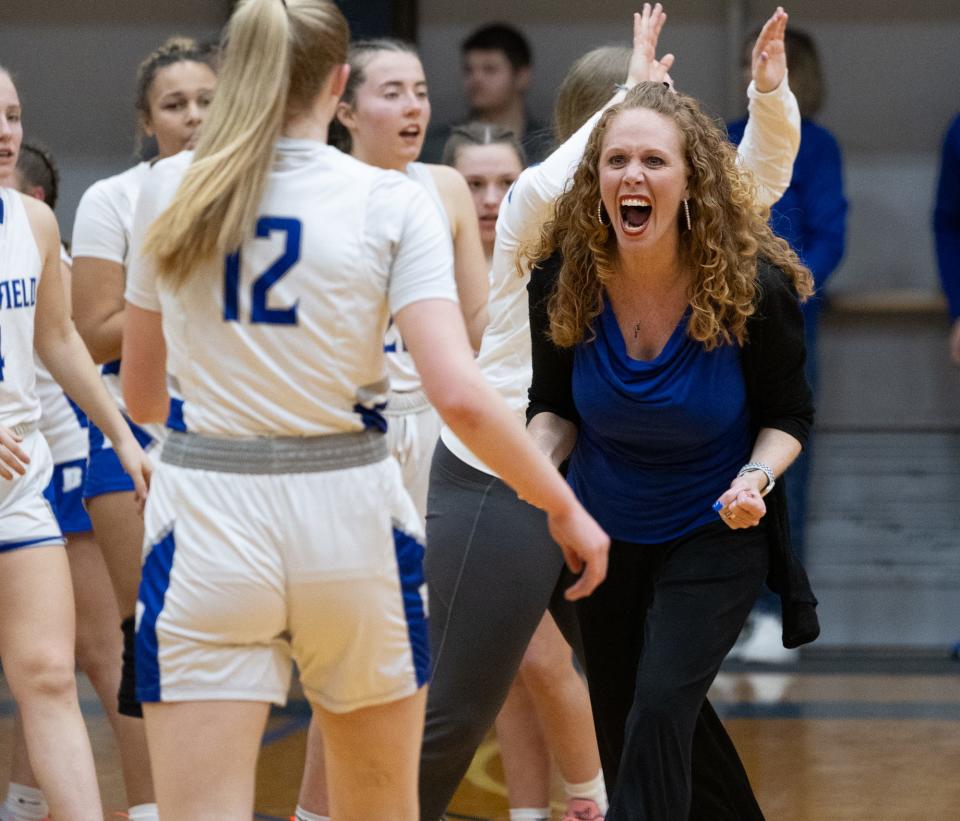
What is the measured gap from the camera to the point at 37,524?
148 inches

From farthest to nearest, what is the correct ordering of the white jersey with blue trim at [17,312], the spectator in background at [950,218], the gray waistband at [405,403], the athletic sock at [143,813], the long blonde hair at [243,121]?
the spectator in background at [950,218]
the gray waistband at [405,403]
the athletic sock at [143,813]
the white jersey with blue trim at [17,312]
the long blonde hair at [243,121]

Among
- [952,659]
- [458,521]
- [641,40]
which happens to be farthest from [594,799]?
[952,659]

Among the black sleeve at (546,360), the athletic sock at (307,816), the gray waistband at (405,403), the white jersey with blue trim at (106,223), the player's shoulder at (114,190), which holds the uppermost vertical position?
the player's shoulder at (114,190)

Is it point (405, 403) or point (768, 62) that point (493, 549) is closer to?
point (405, 403)

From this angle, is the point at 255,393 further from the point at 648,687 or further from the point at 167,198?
the point at 648,687

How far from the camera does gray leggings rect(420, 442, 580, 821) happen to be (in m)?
3.69

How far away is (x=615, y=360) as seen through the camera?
138 inches

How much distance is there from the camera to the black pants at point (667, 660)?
3.25 metres

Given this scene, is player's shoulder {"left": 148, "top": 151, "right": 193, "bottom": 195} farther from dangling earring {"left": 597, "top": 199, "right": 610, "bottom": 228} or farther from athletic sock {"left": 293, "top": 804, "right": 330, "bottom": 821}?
athletic sock {"left": 293, "top": 804, "right": 330, "bottom": 821}

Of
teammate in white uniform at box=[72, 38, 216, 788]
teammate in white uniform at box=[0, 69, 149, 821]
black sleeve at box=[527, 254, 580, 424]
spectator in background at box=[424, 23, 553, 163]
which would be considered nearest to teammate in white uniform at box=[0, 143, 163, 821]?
teammate in white uniform at box=[72, 38, 216, 788]

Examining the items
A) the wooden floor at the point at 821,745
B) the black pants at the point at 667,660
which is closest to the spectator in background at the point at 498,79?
the wooden floor at the point at 821,745

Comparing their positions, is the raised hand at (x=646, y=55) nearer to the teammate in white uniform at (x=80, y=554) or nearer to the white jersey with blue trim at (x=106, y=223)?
the white jersey with blue trim at (x=106, y=223)

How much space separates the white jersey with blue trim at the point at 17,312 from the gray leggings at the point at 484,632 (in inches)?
38.5

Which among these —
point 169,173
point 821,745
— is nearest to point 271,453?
point 169,173
